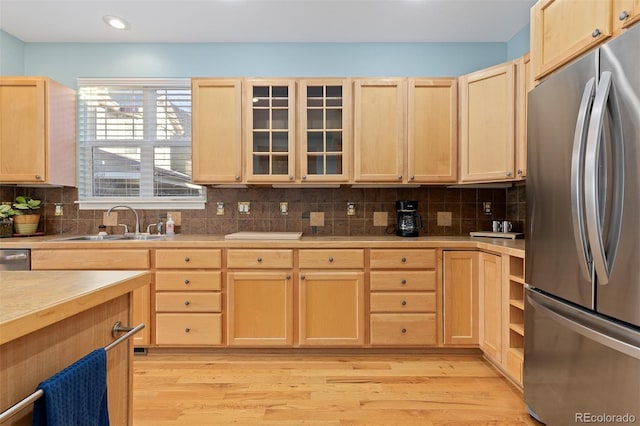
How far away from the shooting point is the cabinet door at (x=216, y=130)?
9.20 ft

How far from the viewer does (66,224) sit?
3186mm

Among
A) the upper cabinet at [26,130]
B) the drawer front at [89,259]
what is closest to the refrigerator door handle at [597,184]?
the drawer front at [89,259]

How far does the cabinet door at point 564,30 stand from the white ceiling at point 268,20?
3.40ft

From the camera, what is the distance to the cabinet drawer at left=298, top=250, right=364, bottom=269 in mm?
2568

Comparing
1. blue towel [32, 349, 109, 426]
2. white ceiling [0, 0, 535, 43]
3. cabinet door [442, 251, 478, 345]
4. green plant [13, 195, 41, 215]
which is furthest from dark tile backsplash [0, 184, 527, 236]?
blue towel [32, 349, 109, 426]

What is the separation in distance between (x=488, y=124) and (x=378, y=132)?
844mm

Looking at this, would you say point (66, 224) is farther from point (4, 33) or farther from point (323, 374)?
point (323, 374)

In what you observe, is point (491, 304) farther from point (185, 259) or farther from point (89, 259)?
point (89, 259)

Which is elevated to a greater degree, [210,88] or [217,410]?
[210,88]

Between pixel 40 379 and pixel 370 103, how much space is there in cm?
263

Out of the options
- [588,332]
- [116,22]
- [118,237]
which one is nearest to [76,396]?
[588,332]

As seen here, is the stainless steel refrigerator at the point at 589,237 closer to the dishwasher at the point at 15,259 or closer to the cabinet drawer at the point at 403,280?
the cabinet drawer at the point at 403,280

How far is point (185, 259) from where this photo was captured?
257cm

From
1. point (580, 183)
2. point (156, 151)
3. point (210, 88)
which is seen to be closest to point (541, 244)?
point (580, 183)
